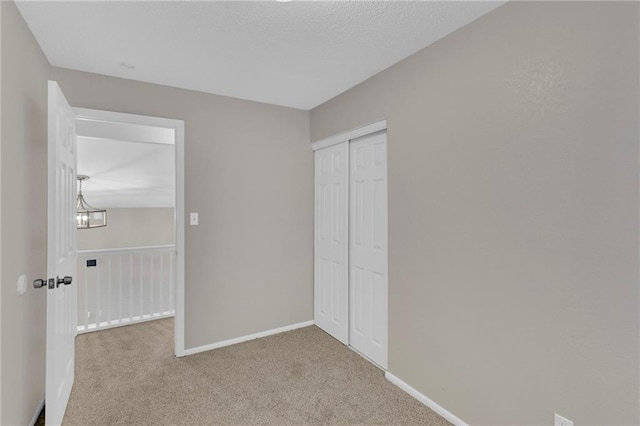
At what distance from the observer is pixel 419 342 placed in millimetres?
2152

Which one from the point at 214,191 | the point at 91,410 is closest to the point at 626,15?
the point at 214,191

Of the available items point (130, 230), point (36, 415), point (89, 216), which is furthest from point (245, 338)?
point (130, 230)

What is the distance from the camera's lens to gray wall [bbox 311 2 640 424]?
4.17ft

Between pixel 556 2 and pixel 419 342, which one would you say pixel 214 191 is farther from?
pixel 556 2

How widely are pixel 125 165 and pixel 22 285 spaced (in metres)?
3.50

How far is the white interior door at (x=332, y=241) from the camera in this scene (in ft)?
9.78

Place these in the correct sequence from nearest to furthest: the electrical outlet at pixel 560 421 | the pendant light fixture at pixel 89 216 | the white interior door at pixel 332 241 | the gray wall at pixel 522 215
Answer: the gray wall at pixel 522 215, the electrical outlet at pixel 560 421, the white interior door at pixel 332 241, the pendant light fixture at pixel 89 216

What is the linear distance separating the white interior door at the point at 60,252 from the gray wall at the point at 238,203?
690 mm

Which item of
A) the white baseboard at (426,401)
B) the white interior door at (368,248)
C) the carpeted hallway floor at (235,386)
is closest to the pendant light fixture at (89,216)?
the carpeted hallway floor at (235,386)

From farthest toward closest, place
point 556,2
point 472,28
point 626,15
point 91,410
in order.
→ point 91,410 < point 472,28 < point 556,2 < point 626,15

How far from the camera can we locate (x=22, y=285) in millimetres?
1624

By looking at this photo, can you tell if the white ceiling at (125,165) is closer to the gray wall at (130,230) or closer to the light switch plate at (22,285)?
the gray wall at (130,230)

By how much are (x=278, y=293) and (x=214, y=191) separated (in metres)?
1.25

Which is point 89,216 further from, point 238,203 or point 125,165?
point 238,203
